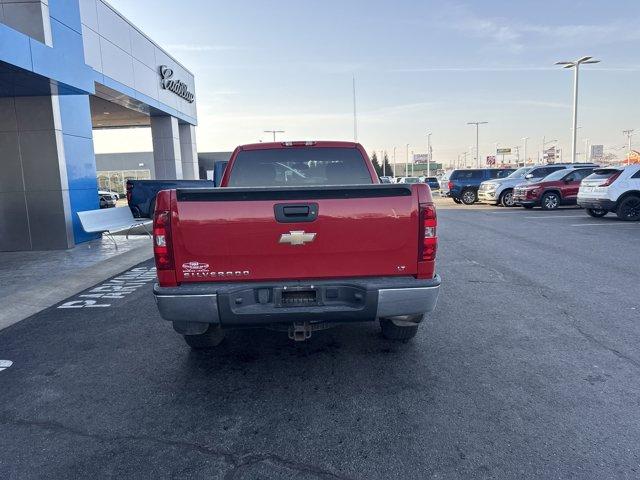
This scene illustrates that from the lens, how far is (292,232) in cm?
345

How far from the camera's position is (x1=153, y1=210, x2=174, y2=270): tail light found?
11.2 feet

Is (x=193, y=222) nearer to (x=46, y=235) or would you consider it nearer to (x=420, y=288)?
(x=420, y=288)

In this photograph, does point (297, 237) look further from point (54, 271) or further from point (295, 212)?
point (54, 271)

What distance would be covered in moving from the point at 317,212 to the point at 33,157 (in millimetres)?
10318

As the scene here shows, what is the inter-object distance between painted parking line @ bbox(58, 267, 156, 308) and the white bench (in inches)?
114

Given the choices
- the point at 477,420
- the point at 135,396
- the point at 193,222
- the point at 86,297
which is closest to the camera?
the point at 477,420

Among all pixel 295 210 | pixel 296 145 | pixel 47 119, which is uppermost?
pixel 47 119

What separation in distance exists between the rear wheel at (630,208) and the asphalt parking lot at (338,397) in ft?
34.1

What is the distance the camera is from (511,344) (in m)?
4.55

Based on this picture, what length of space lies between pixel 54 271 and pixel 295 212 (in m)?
7.09

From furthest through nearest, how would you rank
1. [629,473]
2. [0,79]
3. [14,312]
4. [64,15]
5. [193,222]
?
[64,15] → [0,79] → [14,312] → [193,222] → [629,473]

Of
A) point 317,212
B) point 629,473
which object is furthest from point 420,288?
point 629,473

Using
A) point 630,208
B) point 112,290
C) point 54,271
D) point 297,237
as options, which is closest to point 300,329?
point 297,237

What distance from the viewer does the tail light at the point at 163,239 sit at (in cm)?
341
